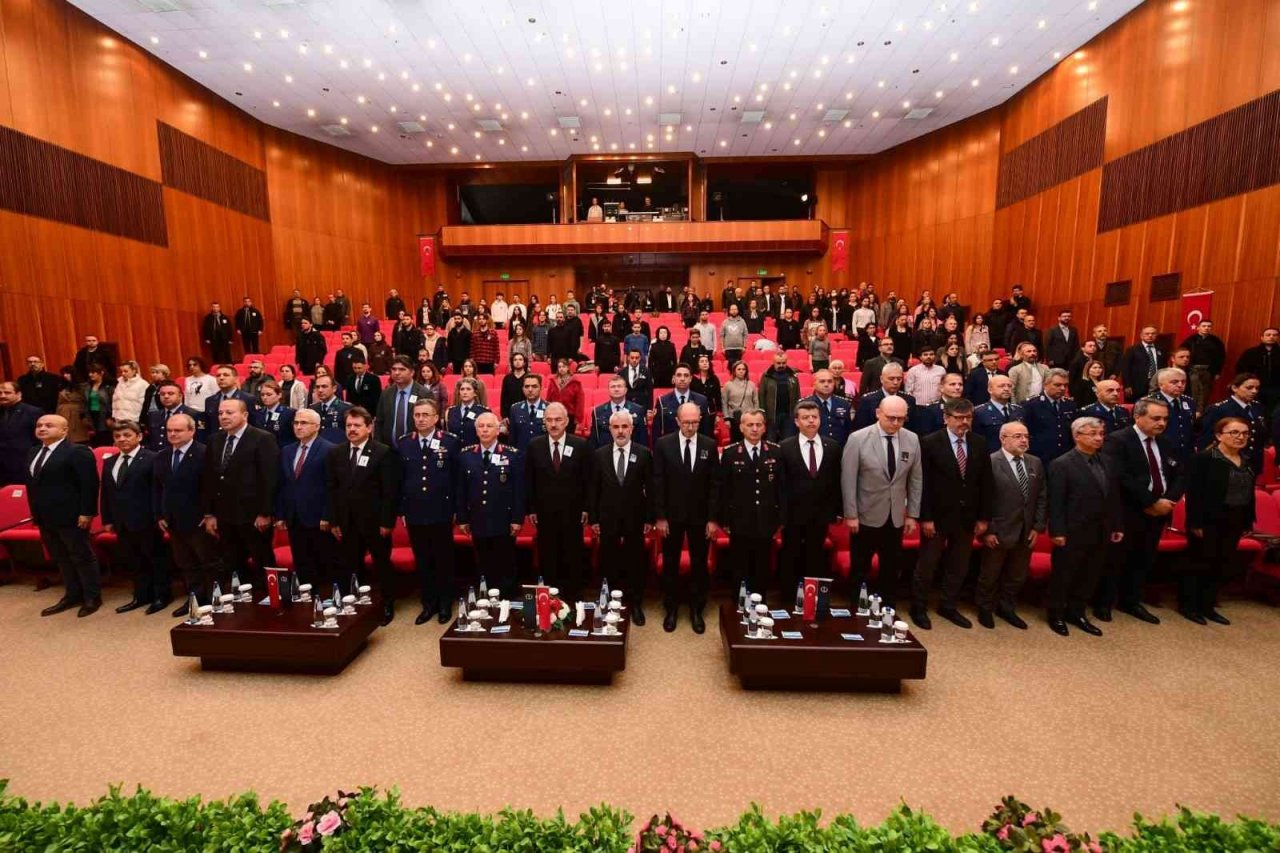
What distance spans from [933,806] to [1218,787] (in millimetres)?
1165

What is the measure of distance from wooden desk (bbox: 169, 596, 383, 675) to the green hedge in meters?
1.31

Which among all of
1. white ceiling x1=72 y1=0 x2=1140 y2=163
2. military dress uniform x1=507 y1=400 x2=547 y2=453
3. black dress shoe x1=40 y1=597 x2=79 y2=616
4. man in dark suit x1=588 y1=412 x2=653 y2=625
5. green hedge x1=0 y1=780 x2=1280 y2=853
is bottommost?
black dress shoe x1=40 y1=597 x2=79 y2=616

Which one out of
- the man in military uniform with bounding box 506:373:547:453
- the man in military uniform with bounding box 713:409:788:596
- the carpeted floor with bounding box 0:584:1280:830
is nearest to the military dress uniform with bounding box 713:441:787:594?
the man in military uniform with bounding box 713:409:788:596

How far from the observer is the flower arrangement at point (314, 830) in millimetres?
1642

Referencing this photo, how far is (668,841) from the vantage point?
1.62m

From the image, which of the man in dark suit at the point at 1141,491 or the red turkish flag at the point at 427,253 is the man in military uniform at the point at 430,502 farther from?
the red turkish flag at the point at 427,253

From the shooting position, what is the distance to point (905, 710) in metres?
2.89

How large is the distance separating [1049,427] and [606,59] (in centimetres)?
867

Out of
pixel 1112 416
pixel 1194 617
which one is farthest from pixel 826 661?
pixel 1112 416

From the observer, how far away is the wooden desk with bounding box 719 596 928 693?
2865 millimetres

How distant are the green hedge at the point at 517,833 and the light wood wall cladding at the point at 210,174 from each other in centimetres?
1117

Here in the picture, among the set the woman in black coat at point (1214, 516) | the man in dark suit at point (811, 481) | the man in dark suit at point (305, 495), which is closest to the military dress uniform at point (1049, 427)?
the woman in black coat at point (1214, 516)

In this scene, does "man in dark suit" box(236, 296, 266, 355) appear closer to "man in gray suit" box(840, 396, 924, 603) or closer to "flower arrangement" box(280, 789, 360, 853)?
"man in gray suit" box(840, 396, 924, 603)

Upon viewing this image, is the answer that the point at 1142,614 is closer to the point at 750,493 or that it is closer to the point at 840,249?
the point at 750,493
